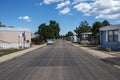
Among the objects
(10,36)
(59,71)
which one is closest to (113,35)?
(10,36)

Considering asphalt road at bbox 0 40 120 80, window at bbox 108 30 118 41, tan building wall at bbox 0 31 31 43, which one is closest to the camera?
asphalt road at bbox 0 40 120 80

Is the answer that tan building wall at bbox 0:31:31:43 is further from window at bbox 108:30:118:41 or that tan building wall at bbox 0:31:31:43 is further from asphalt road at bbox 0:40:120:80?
asphalt road at bbox 0:40:120:80

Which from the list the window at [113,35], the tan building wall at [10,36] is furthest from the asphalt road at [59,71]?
the tan building wall at [10,36]

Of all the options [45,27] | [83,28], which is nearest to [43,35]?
[45,27]

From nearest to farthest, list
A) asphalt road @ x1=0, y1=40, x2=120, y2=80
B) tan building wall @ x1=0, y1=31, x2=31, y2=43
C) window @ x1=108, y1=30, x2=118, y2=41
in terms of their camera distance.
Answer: asphalt road @ x1=0, y1=40, x2=120, y2=80 < window @ x1=108, y1=30, x2=118, y2=41 < tan building wall @ x1=0, y1=31, x2=31, y2=43

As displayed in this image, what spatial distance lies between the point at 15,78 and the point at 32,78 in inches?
32.6

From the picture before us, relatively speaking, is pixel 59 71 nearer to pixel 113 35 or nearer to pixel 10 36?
pixel 113 35

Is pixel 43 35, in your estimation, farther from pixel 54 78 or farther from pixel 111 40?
pixel 54 78

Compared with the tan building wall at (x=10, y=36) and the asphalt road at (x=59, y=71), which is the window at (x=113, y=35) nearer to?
the asphalt road at (x=59, y=71)

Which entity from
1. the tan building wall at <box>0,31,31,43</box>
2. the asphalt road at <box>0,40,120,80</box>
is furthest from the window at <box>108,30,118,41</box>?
the tan building wall at <box>0,31,31,43</box>

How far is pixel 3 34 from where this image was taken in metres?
67.6

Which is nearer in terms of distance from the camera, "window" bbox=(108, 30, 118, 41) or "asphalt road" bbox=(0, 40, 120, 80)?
"asphalt road" bbox=(0, 40, 120, 80)

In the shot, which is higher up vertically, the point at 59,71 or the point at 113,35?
the point at 113,35

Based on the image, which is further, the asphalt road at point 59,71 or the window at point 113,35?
the window at point 113,35
